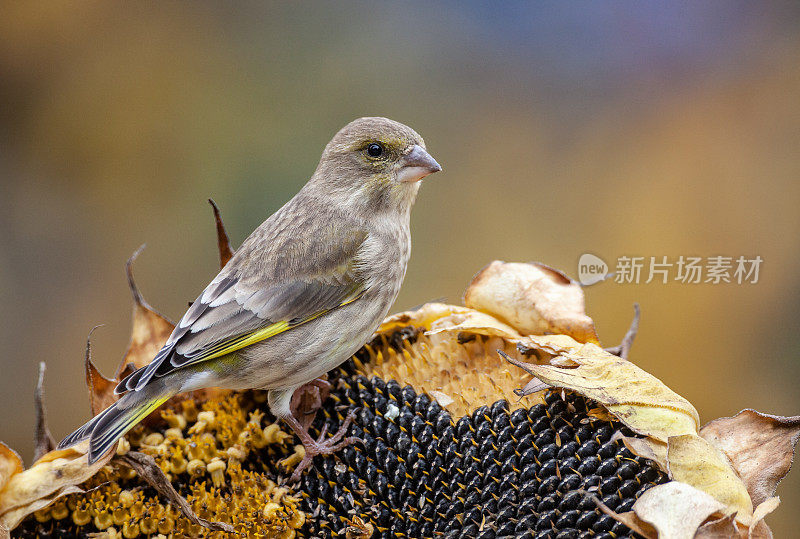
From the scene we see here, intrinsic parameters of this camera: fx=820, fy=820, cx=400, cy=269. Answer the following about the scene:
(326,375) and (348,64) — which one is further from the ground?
(348,64)

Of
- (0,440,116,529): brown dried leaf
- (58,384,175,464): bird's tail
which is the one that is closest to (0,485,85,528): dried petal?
(0,440,116,529): brown dried leaf

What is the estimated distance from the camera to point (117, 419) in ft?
9.12

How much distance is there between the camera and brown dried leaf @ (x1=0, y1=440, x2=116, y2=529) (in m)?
2.72

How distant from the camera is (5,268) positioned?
5.90 metres

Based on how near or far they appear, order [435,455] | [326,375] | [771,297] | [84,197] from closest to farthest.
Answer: [435,455]
[326,375]
[771,297]
[84,197]

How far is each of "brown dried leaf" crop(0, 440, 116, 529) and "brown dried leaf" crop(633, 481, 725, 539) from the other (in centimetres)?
176

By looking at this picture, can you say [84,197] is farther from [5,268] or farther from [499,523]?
[499,523]

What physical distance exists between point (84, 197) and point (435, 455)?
4326 mm

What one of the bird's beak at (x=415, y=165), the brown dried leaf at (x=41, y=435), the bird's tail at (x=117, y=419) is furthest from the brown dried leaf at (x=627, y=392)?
the brown dried leaf at (x=41, y=435)

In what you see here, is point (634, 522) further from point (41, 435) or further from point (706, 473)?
point (41, 435)

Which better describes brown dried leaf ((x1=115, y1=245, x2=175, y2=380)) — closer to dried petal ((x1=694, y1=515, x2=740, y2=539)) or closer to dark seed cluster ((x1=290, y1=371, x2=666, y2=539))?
dark seed cluster ((x1=290, y1=371, x2=666, y2=539))

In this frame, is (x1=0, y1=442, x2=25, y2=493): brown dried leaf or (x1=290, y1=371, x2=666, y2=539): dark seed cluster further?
(x1=0, y1=442, x2=25, y2=493): brown dried leaf

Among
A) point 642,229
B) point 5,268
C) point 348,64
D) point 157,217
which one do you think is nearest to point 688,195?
point 642,229

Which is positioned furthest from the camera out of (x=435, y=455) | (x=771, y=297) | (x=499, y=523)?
(x=771, y=297)
